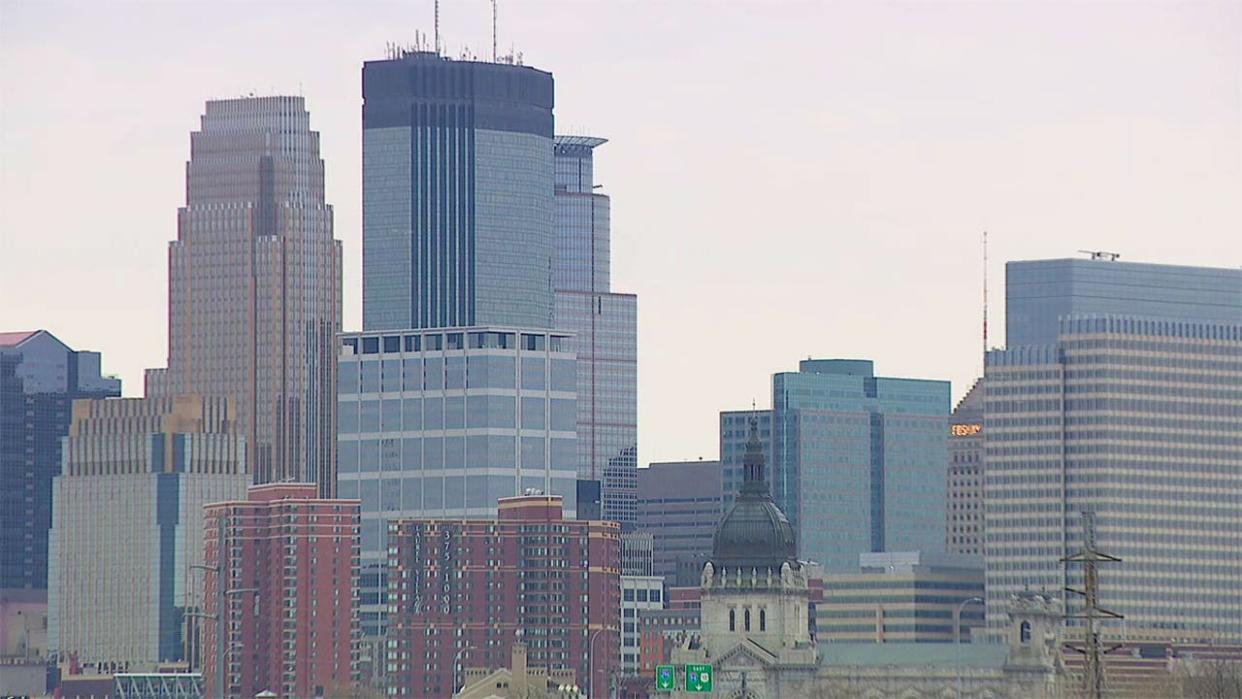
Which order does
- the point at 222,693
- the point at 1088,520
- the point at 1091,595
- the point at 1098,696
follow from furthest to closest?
the point at 222,693, the point at 1088,520, the point at 1098,696, the point at 1091,595

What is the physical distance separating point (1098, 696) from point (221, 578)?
9423cm

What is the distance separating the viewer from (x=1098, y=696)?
8925 centimetres

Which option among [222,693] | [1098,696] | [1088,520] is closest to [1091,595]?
[1098,696]

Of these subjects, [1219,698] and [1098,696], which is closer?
[1098,696]

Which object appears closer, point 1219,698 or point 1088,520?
point 1088,520

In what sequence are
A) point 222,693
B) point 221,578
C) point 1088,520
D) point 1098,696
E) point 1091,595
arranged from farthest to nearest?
point 222,693
point 221,578
point 1088,520
point 1098,696
point 1091,595

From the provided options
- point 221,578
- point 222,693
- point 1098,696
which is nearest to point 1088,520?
A: point 1098,696

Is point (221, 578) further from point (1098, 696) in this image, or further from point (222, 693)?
point (1098, 696)

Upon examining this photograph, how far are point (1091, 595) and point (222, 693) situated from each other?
115811 millimetres

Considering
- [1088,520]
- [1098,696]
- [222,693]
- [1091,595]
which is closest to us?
[1091,595]

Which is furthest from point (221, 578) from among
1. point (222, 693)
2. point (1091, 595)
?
point (1091, 595)

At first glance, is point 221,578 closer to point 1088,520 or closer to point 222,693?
point 222,693

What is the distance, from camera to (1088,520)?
98.9 metres

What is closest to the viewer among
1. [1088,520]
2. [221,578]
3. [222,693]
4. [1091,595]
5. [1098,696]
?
[1091,595]
